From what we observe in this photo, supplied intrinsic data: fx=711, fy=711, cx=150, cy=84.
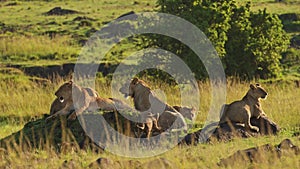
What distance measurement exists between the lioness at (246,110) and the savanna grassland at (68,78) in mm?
500

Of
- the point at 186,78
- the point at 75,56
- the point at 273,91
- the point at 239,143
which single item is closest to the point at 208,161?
the point at 239,143

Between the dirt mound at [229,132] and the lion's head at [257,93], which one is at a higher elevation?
the lion's head at [257,93]

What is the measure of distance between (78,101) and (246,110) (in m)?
2.56

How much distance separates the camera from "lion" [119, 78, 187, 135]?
1067 centimetres

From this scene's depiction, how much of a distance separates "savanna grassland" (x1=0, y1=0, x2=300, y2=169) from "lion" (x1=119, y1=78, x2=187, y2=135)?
847mm

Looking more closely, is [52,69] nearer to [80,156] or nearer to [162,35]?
[162,35]

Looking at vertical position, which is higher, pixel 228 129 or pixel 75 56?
pixel 228 129

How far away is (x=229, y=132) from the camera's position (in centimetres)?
1030

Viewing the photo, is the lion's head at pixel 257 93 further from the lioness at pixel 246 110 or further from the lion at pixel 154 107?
the lion at pixel 154 107

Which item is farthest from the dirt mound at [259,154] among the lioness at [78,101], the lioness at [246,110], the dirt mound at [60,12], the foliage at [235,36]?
the dirt mound at [60,12]

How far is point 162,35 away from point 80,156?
994 cm

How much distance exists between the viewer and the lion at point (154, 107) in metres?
10.7

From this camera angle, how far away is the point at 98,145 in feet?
30.8

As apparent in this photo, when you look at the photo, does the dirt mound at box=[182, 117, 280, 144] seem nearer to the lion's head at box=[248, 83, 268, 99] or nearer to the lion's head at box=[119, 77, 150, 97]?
the lion's head at box=[248, 83, 268, 99]
